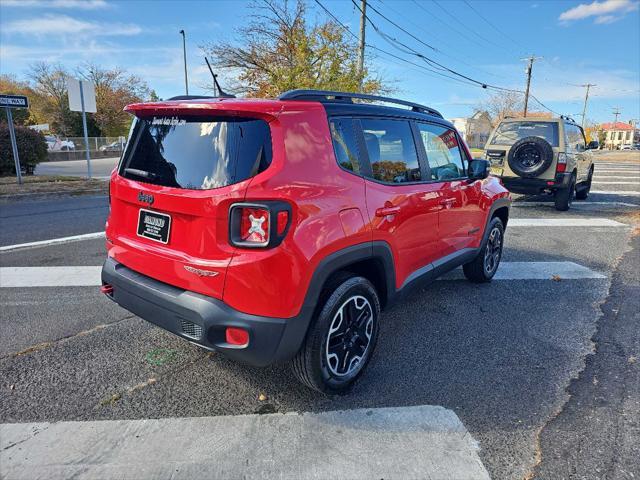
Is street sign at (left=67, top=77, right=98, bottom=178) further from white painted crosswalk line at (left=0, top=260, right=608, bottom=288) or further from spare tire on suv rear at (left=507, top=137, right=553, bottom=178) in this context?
spare tire on suv rear at (left=507, top=137, right=553, bottom=178)

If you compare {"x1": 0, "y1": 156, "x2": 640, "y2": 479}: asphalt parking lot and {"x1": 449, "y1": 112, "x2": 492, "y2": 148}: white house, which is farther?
{"x1": 449, "y1": 112, "x2": 492, "y2": 148}: white house

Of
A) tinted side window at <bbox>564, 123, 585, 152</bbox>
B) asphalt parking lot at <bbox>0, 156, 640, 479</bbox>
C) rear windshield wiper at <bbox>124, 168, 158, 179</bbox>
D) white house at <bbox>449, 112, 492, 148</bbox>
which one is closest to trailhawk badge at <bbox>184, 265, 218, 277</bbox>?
rear windshield wiper at <bbox>124, 168, 158, 179</bbox>

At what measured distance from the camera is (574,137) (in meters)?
10.6

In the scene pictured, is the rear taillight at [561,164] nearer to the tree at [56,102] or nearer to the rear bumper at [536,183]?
the rear bumper at [536,183]

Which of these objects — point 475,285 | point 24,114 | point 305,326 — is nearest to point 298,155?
point 305,326

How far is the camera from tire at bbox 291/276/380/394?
2531mm

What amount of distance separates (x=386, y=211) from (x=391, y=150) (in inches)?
21.4

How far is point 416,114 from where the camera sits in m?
3.64

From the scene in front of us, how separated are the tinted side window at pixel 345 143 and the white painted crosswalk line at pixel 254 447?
5.04ft

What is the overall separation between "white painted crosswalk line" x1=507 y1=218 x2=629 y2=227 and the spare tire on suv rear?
107 cm

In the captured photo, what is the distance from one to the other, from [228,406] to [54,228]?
6.39 meters

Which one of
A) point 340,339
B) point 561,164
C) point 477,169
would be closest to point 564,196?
point 561,164

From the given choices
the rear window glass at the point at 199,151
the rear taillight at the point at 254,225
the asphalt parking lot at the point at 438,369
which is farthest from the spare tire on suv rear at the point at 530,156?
the rear taillight at the point at 254,225

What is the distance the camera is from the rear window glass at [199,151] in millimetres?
2316
